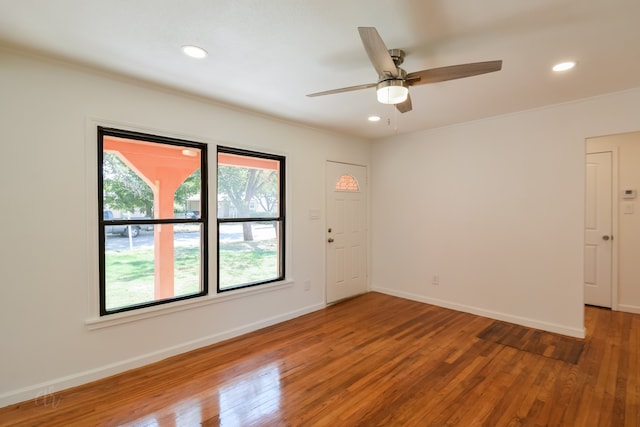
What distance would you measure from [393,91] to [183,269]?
2537mm

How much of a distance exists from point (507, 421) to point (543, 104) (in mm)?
3137

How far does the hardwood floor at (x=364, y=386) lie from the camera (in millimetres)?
1996

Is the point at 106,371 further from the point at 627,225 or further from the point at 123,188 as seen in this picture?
the point at 627,225

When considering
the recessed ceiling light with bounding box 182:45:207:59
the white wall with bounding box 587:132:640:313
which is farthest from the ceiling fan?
the white wall with bounding box 587:132:640:313

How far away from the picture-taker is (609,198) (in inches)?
159

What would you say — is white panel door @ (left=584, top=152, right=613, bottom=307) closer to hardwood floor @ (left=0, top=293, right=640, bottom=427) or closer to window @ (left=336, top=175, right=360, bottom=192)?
hardwood floor @ (left=0, top=293, right=640, bottom=427)

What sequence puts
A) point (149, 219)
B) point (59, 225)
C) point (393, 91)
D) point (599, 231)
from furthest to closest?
point (599, 231)
point (149, 219)
point (59, 225)
point (393, 91)

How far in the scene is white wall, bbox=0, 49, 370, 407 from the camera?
2.12 metres

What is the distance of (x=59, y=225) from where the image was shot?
2293 mm

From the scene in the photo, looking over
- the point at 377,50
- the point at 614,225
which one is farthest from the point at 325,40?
the point at 614,225

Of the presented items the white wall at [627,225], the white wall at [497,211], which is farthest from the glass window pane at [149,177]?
the white wall at [627,225]

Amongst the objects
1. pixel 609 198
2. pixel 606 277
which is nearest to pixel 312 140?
pixel 609 198

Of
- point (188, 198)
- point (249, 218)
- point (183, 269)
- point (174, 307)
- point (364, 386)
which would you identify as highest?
point (188, 198)

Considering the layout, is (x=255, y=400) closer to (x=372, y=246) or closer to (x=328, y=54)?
(x=328, y=54)
